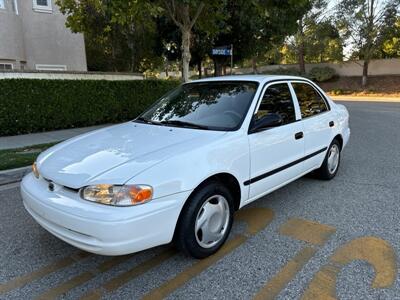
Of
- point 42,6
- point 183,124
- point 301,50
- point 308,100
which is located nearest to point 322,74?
point 301,50

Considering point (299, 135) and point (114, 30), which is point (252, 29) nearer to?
point (114, 30)

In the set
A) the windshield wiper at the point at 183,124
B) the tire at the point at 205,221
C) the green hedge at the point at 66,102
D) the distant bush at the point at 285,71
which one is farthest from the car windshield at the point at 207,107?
the distant bush at the point at 285,71

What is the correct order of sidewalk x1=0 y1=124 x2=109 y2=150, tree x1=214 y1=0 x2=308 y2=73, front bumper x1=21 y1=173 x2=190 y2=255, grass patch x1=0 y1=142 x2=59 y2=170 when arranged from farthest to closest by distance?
1. tree x1=214 y1=0 x2=308 y2=73
2. sidewalk x1=0 y1=124 x2=109 y2=150
3. grass patch x1=0 y1=142 x2=59 y2=170
4. front bumper x1=21 y1=173 x2=190 y2=255

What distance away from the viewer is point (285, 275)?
2.69 metres

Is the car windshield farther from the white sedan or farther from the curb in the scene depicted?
the curb

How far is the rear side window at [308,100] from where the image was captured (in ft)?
14.0

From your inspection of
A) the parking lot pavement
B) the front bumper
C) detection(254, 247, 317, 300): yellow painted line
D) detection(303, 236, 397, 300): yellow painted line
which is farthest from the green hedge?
detection(303, 236, 397, 300): yellow painted line

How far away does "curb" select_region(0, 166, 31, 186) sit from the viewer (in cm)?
516

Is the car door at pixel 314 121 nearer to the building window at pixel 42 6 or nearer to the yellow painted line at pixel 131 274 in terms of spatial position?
the yellow painted line at pixel 131 274

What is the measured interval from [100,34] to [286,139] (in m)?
12.4

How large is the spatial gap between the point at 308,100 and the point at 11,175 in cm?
464

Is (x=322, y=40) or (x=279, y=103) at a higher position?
(x=322, y=40)

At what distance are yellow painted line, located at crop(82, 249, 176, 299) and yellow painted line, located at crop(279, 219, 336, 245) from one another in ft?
4.07

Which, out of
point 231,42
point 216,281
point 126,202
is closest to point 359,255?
point 216,281
